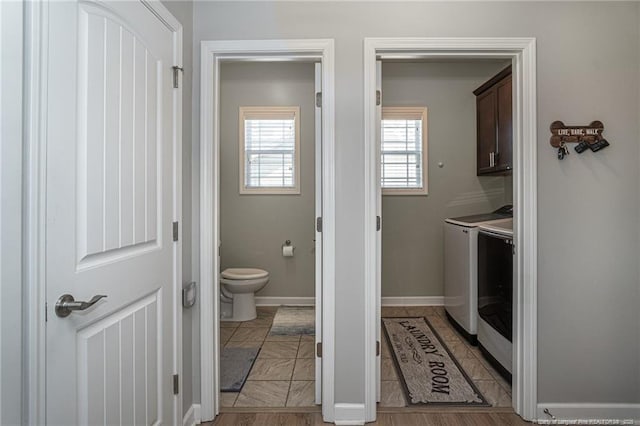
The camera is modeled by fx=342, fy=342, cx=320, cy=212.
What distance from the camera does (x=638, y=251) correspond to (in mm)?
1866

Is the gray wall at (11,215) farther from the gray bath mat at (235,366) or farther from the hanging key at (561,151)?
the hanging key at (561,151)

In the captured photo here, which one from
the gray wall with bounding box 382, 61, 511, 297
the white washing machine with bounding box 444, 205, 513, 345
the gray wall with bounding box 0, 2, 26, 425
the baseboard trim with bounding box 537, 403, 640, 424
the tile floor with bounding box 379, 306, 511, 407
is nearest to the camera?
the gray wall with bounding box 0, 2, 26, 425

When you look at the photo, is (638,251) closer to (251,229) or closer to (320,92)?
(320,92)

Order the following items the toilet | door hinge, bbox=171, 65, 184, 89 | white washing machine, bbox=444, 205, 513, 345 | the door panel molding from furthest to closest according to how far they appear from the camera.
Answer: the toilet → white washing machine, bbox=444, 205, 513, 345 → door hinge, bbox=171, 65, 184, 89 → the door panel molding

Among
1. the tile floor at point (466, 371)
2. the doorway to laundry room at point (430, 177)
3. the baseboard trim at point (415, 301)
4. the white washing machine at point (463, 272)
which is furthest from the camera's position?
the baseboard trim at point (415, 301)

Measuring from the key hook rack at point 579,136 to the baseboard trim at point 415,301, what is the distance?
2.41m

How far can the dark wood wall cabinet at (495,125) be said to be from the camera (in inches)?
111

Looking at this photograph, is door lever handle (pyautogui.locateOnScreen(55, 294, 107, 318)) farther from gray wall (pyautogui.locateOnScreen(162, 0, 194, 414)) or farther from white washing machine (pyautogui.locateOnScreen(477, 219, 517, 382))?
white washing machine (pyautogui.locateOnScreen(477, 219, 517, 382))

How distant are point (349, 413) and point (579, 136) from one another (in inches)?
76.1

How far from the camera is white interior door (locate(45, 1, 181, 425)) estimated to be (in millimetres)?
994

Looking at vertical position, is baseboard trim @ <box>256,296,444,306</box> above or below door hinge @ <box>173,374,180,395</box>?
below

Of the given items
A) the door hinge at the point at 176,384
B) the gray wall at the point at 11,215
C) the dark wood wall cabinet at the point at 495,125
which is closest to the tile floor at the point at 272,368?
the door hinge at the point at 176,384

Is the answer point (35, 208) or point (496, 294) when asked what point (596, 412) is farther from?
point (35, 208)

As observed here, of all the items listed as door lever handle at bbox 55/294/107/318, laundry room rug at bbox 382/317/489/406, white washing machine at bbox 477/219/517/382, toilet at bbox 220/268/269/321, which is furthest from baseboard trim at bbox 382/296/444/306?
door lever handle at bbox 55/294/107/318
